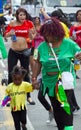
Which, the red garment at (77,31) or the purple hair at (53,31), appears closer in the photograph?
the purple hair at (53,31)

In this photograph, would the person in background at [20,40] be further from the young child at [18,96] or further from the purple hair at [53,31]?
the purple hair at [53,31]

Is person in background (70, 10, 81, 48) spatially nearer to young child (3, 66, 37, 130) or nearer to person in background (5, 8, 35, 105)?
person in background (5, 8, 35, 105)

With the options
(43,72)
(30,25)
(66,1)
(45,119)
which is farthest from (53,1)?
(43,72)

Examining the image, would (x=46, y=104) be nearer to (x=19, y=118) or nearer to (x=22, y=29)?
(x=19, y=118)

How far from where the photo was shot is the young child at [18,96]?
25.6ft

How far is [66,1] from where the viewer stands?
24.7 m

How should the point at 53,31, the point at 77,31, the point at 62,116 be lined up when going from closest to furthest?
the point at 53,31, the point at 62,116, the point at 77,31

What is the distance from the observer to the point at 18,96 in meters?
7.87

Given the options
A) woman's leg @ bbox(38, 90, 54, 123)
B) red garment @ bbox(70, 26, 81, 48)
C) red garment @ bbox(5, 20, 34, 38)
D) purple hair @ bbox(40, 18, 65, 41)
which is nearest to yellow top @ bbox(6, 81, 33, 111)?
woman's leg @ bbox(38, 90, 54, 123)

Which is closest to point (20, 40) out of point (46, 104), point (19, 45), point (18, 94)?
point (19, 45)

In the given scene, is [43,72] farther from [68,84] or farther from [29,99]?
[29,99]

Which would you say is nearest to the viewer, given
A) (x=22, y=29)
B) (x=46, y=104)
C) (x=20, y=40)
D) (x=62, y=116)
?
(x=62, y=116)

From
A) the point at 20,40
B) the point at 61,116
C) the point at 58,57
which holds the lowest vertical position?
the point at 20,40

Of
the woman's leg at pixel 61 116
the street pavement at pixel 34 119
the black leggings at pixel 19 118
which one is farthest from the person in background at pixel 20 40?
the woman's leg at pixel 61 116
